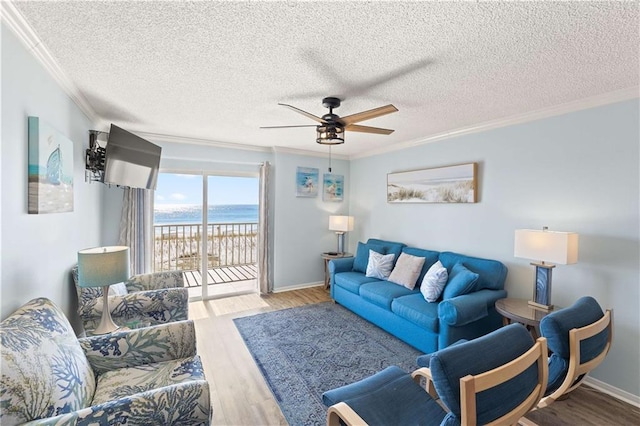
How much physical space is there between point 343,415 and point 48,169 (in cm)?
228

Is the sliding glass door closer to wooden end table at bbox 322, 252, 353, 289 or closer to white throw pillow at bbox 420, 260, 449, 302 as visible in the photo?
wooden end table at bbox 322, 252, 353, 289

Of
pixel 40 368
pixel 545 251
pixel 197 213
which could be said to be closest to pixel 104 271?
pixel 40 368

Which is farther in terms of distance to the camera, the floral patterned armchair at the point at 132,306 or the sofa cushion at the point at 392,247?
the sofa cushion at the point at 392,247

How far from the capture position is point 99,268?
6.71ft

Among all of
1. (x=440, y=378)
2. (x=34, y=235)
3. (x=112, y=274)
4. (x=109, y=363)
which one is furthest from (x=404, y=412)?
(x=34, y=235)

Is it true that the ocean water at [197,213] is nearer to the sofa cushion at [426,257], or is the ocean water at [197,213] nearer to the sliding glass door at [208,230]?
the sliding glass door at [208,230]

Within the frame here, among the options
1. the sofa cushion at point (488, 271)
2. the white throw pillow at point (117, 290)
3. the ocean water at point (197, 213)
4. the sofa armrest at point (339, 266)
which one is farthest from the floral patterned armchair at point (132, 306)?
the sofa cushion at point (488, 271)

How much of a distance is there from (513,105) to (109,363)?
3.73 metres

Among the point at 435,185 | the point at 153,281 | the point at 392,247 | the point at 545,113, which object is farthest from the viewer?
the point at 392,247

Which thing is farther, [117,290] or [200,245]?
[200,245]

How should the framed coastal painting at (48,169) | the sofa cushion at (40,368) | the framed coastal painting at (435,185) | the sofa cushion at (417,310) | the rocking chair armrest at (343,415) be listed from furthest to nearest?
the framed coastal painting at (435,185) → the sofa cushion at (417,310) → the framed coastal painting at (48,169) → the rocking chair armrest at (343,415) → the sofa cushion at (40,368)

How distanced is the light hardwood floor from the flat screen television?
1.86m

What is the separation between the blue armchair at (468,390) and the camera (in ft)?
3.72

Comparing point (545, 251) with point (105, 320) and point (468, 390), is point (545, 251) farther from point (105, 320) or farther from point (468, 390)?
point (105, 320)
